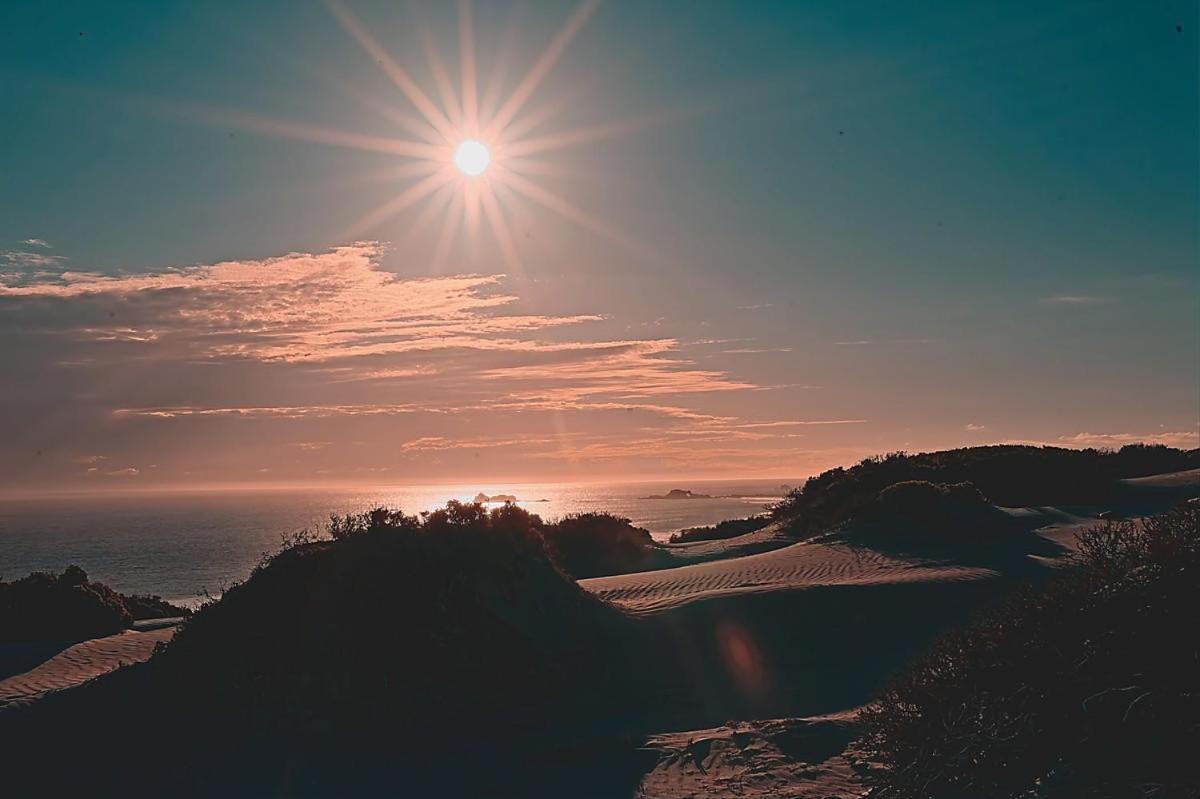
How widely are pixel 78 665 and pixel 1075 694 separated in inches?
590

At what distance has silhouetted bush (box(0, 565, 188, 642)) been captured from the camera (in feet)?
63.0

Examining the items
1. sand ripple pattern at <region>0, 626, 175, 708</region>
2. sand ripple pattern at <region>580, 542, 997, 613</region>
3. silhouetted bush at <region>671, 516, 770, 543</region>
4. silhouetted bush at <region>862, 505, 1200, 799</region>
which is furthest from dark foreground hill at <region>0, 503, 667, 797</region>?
silhouetted bush at <region>671, 516, 770, 543</region>

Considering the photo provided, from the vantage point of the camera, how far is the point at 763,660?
45.2 feet

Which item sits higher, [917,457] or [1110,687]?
[917,457]

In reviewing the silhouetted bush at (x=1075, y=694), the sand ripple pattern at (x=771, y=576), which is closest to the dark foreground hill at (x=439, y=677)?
the silhouetted bush at (x=1075, y=694)

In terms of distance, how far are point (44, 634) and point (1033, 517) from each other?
2797cm

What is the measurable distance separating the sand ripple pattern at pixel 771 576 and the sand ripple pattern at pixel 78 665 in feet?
28.7

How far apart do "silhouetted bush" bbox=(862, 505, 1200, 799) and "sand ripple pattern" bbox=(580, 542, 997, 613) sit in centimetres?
805

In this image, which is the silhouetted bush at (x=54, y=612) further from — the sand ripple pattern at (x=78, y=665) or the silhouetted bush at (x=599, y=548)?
the silhouetted bush at (x=599, y=548)

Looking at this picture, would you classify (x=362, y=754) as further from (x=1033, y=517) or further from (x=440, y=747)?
(x=1033, y=517)

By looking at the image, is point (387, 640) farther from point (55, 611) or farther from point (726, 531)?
point (726, 531)

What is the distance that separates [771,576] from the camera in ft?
63.4

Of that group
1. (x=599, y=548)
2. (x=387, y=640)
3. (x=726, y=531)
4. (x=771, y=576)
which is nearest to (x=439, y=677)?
(x=387, y=640)

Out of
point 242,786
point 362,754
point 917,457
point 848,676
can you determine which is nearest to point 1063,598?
point 848,676
